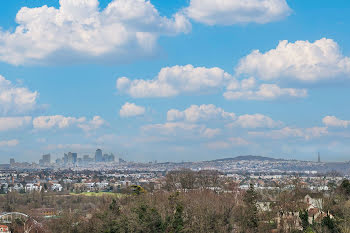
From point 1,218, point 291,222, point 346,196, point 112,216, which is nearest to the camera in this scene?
point 112,216

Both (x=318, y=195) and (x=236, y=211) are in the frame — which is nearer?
(x=236, y=211)

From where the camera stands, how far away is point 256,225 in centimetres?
4375

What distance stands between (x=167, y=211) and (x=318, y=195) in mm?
25571

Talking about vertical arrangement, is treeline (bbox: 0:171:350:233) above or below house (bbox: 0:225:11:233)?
above

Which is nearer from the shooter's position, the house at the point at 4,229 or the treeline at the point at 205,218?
the treeline at the point at 205,218

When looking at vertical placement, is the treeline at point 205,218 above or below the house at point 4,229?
above

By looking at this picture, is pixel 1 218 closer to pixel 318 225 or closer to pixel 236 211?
pixel 236 211

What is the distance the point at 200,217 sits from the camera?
138 feet

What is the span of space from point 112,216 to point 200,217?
23.7ft

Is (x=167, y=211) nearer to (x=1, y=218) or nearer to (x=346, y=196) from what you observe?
(x=346, y=196)

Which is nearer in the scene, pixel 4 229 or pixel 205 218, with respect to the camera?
pixel 205 218

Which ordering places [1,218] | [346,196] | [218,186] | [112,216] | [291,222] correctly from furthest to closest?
[218,186], [1,218], [346,196], [291,222], [112,216]

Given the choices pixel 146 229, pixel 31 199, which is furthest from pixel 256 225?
pixel 31 199

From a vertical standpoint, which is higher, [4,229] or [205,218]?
[205,218]
